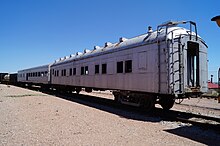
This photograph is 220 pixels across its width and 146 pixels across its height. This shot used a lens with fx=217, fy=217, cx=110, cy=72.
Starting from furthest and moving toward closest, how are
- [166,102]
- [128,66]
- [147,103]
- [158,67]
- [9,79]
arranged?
[9,79] → [128,66] → [166,102] → [147,103] → [158,67]

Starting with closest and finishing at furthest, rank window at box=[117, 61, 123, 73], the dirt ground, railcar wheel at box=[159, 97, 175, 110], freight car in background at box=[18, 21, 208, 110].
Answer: the dirt ground → freight car in background at box=[18, 21, 208, 110] → railcar wheel at box=[159, 97, 175, 110] → window at box=[117, 61, 123, 73]

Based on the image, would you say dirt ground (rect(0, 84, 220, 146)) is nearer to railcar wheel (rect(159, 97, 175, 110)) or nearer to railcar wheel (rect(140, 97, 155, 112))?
railcar wheel (rect(140, 97, 155, 112))

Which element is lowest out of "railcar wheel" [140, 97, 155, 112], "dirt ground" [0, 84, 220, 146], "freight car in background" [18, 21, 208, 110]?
"dirt ground" [0, 84, 220, 146]

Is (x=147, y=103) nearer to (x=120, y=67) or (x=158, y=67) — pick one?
(x=158, y=67)

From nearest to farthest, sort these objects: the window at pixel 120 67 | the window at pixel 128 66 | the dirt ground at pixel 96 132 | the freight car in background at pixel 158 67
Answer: the dirt ground at pixel 96 132 < the freight car in background at pixel 158 67 < the window at pixel 128 66 < the window at pixel 120 67

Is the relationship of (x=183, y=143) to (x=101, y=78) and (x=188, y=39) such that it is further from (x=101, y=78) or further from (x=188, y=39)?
(x=101, y=78)

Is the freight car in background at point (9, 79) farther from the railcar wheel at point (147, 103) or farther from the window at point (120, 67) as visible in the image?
the railcar wheel at point (147, 103)

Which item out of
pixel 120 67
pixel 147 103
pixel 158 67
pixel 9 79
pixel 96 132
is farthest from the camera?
pixel 9 79

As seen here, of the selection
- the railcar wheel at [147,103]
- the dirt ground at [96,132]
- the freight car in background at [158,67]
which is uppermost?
the freight car in background at [158,67]

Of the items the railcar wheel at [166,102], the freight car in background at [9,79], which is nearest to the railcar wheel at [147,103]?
the railcar wheel at [166,102]

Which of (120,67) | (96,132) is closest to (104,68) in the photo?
(120,67)

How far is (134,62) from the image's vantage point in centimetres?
1175

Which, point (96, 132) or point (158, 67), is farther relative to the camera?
point (158, 67)

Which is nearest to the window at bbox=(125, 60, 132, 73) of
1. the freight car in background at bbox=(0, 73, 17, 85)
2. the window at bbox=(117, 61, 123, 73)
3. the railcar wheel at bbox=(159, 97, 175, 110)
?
the window at bbox=(117, 61, 123, 73)
